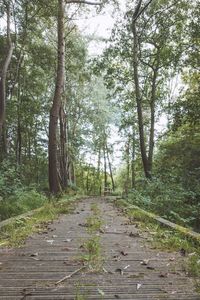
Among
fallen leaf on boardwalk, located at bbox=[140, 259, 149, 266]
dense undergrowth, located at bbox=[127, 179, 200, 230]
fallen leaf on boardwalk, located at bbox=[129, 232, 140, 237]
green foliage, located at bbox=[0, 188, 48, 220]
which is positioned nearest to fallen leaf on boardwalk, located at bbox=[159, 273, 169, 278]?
fallen leaf on boardwalk, located at bbox=[140, 259, 149, 266]

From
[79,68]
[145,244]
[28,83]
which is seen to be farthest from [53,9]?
[145,244]

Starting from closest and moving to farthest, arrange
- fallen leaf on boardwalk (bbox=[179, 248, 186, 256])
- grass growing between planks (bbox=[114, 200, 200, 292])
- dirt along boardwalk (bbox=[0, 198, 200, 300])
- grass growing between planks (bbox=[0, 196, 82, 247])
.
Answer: dirt along boardwalk (bbox=[0, 198, 200, 300]) → grass growing between planks (bbox=[114, 200, 200, 292]) → fallen leaf on boardwalk (bbox=[179, 248, 186, 256]) → grass growing between planks (bbox=[0, 196, 82, 247])

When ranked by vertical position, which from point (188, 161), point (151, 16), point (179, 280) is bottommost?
point (179, 280)

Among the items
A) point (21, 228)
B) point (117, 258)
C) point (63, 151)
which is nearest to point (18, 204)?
point (21, 228)

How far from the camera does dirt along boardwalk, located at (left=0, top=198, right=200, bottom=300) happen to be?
10.2 feet

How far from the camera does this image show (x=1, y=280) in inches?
137

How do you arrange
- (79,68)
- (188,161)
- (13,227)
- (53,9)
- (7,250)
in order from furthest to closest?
(79,68) → (188,161) → (53,9) → (13,227) → (7,250)

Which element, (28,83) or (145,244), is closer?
(145,244)

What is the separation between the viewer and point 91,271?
380 centimetres

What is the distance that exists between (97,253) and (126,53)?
18.7 meters

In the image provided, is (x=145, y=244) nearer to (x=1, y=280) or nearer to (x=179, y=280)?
(x=179, y=280)

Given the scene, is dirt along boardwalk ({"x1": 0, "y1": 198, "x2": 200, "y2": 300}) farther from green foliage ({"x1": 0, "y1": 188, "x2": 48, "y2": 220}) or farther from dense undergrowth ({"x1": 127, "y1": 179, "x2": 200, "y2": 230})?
dense undergrowth ({"x1": 127, "y1": 179, "x2": 200, "y2": 230})

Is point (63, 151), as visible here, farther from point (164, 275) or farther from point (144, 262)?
point (164, 275)

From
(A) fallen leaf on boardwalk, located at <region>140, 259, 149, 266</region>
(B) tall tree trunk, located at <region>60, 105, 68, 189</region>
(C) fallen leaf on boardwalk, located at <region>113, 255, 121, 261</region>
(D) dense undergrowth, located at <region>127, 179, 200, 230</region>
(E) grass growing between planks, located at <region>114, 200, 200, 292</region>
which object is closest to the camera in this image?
(E) grass growing between planks, located at <region>114, 200, 200, 292</region>
